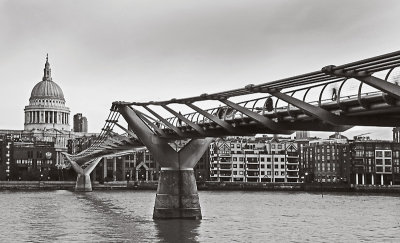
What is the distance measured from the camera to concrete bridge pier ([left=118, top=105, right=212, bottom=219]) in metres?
55.6

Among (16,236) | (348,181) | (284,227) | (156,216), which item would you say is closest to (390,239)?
(284,227)

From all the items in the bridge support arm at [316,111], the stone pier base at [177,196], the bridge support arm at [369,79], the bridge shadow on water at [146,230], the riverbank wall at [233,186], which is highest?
the bridge support arm at [369,79]

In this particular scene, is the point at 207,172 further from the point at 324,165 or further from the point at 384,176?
the point at 384,176

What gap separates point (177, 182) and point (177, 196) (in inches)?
42.1

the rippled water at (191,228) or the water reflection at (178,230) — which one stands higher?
the water reflection at (178,230)

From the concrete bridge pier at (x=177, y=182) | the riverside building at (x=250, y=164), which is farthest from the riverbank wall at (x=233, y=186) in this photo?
the concrete bridge pier at (x=177, y=182)

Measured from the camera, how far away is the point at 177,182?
55938 mm

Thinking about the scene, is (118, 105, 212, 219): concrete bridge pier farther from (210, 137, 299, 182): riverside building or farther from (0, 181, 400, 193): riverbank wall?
(210, 137, 299, 182): riverside building

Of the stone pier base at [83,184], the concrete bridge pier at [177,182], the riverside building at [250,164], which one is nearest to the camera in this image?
the concrete bridge pier at [177,182]

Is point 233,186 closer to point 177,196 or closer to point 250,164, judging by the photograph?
point 250,164

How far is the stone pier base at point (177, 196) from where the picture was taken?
182ft

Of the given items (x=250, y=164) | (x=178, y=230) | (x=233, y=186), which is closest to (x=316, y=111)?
(x=178, y=230)

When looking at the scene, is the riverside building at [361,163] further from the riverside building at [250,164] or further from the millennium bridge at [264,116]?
the millennium bridge at [264,116]

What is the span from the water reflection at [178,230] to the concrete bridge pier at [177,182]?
2.68 ft
